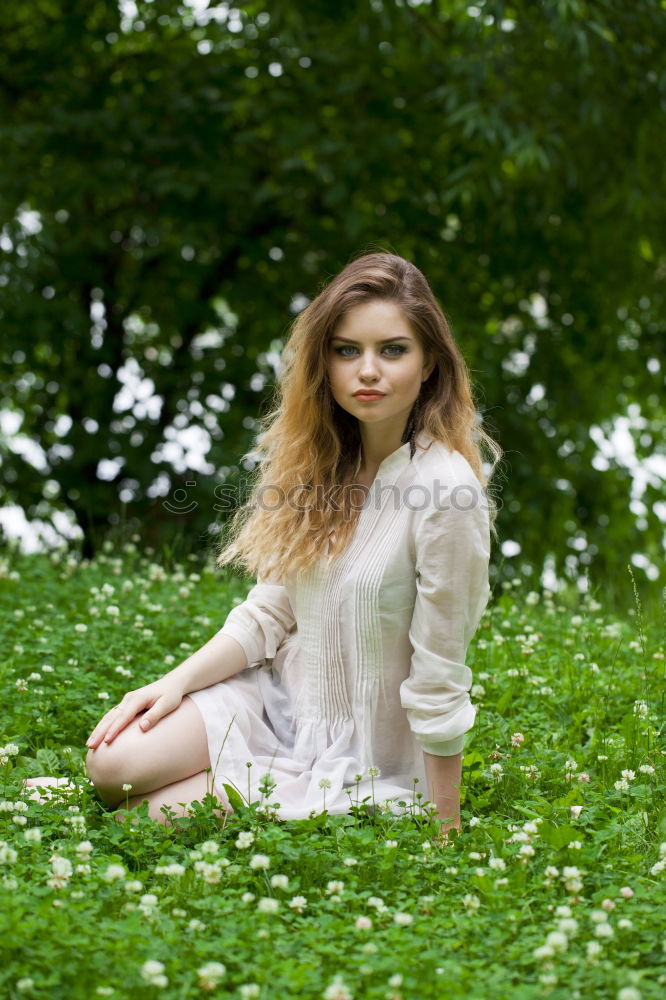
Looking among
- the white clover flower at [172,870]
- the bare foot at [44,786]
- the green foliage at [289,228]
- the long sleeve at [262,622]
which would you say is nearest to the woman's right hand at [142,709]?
the bare foot at [44,786]

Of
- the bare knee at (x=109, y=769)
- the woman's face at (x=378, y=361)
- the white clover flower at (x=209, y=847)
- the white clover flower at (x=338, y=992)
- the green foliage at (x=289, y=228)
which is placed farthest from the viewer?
the green foliage at (x=289, y=228)

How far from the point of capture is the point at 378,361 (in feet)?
10.6

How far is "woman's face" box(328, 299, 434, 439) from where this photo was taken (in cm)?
324

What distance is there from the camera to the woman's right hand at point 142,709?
320 centimetres

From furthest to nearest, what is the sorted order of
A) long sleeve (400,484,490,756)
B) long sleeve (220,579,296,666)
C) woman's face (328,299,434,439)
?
1. long sleeve (220,579,296,666)
2. woman's face (328,299,434,439)
3. long sleeve (400,484,490,756)

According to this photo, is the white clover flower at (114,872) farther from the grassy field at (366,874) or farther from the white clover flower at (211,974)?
the white clover flower at (211,974)

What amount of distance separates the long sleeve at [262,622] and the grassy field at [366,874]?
0.59 m

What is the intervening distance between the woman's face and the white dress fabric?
17cm

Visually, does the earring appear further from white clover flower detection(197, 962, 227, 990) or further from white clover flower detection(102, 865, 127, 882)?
white clover flower detection(197, 962, 227, 990)

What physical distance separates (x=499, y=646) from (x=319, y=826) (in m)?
1.94

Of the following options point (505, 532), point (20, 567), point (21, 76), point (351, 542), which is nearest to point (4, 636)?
point (20, 567)

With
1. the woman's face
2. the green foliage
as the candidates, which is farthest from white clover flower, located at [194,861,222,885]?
the green foliage

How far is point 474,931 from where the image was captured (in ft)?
8.15

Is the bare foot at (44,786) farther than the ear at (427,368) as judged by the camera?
No
